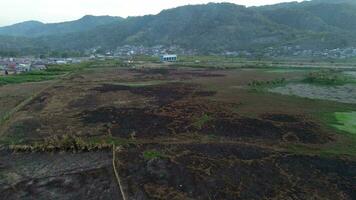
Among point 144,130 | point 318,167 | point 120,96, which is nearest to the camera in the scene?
point 318,167

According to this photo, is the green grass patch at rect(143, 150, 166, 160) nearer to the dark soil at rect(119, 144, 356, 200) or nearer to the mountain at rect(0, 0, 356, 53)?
the dark soil at rect(119, 144, 356, 200)

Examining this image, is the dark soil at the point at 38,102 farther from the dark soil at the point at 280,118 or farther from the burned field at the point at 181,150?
the dark soil at the point at 280,118

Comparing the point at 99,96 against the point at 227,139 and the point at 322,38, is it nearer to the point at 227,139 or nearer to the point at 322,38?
the point at 227,139

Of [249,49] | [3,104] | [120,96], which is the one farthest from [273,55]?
[3,104]

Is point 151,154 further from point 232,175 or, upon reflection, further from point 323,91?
point 323,91

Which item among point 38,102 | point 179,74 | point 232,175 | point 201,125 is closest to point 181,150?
point 232,175

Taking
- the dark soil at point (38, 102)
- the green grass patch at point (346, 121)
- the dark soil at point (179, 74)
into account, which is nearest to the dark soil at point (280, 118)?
the green grass patch at point (346, 121)

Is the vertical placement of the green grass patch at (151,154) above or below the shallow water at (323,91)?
above
